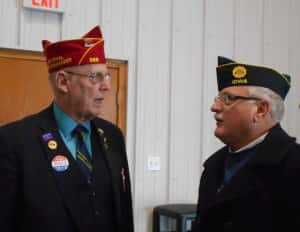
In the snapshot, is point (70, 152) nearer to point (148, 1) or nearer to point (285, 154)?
point (285, 154)

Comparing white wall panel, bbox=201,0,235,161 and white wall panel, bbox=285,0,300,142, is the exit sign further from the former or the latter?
white wall panel, bbox=285,0,300,142

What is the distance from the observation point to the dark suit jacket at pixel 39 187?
1.73m

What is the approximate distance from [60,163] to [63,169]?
2 centimetres

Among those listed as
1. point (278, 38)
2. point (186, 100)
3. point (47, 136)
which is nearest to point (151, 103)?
point (186, 100)

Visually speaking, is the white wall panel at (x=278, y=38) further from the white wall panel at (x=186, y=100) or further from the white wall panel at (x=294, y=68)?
the white wall panel at (x=186, y=100)

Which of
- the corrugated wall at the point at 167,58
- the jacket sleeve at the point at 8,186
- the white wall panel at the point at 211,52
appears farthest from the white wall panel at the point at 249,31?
the jacket sleeve at the point at 8,186

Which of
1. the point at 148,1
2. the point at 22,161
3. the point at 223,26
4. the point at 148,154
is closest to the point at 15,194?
the point at 22,161

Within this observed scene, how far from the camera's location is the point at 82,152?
1903mm

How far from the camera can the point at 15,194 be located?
5.69ft

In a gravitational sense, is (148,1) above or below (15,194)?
above

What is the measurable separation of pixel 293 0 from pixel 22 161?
330cm

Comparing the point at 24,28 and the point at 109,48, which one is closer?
the point at 24,28

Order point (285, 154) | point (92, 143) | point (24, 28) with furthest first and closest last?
point (24, 28), point (92, 143), point (285, 154)

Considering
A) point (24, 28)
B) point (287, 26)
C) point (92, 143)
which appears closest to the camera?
point (92, 143)
